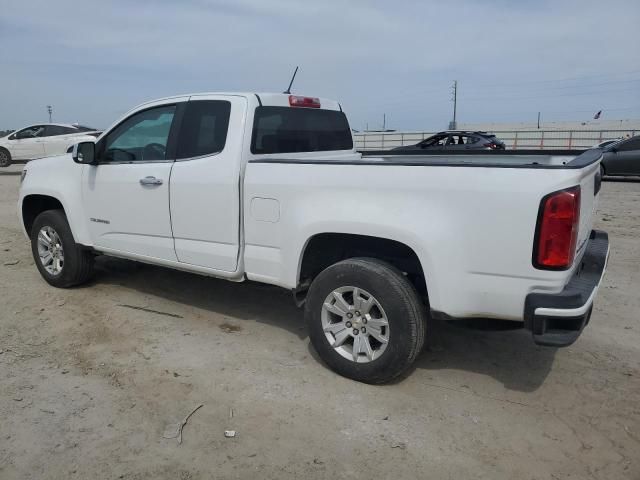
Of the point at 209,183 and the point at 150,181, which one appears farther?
the point at 150,181

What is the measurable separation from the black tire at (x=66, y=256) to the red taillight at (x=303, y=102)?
2.56 m

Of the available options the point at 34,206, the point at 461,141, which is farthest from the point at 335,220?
the point at 461,141

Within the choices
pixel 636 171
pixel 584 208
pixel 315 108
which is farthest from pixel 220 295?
pixel 636 171

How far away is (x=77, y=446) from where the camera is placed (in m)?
2.92

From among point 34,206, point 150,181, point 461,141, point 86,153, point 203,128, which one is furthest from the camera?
point 461,141

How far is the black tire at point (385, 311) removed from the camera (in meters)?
3.33

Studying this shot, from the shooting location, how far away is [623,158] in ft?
45.4

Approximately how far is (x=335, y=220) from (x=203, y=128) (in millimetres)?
1546

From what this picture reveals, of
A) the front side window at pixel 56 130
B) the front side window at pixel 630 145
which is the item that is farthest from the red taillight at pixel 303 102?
the front side window at pixel 56 130

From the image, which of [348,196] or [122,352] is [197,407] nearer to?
[122,352]

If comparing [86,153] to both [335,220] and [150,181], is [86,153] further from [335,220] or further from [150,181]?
[335,220]

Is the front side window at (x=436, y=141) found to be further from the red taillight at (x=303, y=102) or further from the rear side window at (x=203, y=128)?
the rear side window at (x=203, y=128)

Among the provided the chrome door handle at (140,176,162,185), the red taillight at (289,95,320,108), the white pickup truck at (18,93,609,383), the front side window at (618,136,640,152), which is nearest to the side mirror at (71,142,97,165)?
the white pickup truck at (18,93,609,383)

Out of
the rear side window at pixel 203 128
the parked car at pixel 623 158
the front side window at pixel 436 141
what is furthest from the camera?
the front side window at pixel 436 141
